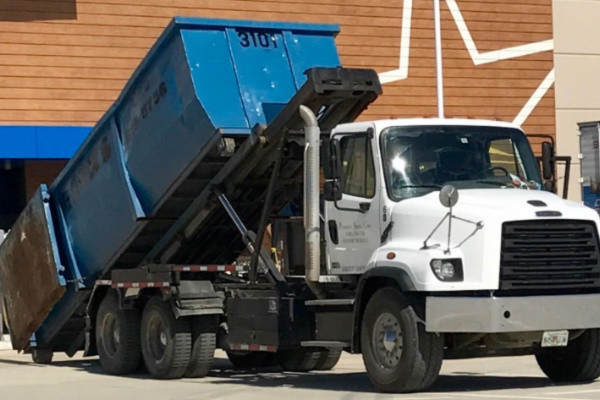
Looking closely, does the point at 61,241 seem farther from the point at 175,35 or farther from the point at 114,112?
the point at 175,35

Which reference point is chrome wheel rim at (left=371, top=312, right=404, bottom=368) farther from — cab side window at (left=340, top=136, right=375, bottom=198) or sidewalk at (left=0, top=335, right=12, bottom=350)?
sidewalk at (left=0, top=335, right=12, bottom=350)

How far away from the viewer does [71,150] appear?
31734 mm

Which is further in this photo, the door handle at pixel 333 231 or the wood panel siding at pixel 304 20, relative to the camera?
the wood panel siding at pixel 304 20

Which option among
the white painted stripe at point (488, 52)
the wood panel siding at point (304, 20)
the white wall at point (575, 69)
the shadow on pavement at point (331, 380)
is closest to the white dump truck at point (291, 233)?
the shadow on pavement at point (331, 380)

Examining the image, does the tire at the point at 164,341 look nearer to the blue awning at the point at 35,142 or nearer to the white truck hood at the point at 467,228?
the white truck hood at the point at 467,228

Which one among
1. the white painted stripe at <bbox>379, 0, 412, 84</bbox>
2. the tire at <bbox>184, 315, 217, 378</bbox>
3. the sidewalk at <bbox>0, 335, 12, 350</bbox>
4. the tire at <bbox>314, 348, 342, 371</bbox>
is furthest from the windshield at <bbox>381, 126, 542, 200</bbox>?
the white painted stripe at <bbox>379, 0, 412, 84</bbox>

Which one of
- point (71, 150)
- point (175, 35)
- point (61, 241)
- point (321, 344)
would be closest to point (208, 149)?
point (175, 35)

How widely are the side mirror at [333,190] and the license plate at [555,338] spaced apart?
247 cm

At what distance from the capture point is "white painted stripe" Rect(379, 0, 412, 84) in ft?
121

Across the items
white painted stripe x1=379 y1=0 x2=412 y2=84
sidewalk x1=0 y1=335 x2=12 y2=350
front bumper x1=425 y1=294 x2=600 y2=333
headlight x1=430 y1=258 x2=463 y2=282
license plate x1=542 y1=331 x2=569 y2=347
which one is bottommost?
sidewalk x1=0 y1=335 x2=12 y2=350

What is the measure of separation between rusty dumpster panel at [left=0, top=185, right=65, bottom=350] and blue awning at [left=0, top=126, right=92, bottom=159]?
10.8m

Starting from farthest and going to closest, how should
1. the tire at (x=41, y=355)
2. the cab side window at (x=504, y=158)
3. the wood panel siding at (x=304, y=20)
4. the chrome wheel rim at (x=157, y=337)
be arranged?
1. the wood panel siding at (x=304, y=20)
2. the tire at (x=41, y=355)
3. the chrome wheel rim at (x=157, y=337)
4. the cab side window at (x=504, y=158)

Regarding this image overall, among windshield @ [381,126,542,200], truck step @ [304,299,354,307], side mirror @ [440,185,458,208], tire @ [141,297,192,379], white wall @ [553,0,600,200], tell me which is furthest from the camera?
white wall @ [553,0,600,200]

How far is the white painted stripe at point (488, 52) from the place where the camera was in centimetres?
3741
